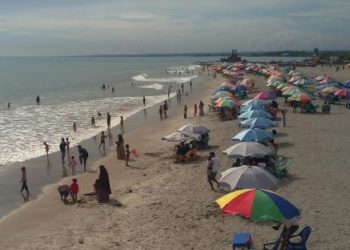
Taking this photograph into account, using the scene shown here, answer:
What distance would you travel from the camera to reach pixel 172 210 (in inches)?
472

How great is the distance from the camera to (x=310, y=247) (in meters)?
9.05

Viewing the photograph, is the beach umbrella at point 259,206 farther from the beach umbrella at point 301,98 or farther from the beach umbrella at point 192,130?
the beach umbrella at point 301,98

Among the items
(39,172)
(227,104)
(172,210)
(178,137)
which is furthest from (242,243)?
(227,104)

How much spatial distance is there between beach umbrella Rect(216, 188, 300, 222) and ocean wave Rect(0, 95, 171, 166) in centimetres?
1513

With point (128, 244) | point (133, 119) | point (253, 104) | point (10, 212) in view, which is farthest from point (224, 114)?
point (128, 244)

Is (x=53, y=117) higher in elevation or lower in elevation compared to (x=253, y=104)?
lower

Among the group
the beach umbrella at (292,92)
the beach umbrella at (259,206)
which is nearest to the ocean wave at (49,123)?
the beach umbrella at (292,92)

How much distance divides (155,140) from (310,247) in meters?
15.6

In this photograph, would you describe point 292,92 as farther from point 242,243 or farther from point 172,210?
point 242,243

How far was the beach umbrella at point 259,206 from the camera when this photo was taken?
23.6 feet

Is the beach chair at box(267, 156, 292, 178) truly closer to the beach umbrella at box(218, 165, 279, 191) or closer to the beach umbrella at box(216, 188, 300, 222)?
the beach umbrella at box(218, 165, 279, 191)

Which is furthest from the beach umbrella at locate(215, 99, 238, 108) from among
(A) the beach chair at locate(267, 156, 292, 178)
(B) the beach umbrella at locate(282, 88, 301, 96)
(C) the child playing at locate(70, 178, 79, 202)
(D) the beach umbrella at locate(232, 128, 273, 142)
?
(C) the child playing at locate(70, 178, 79, 202)

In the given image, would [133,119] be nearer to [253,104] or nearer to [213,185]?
[253,104]

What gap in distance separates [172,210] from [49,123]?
22.5 m
